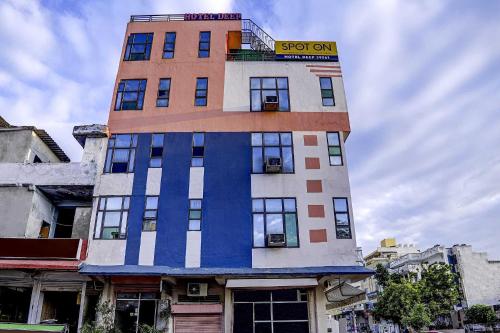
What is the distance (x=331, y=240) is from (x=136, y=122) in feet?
37.7

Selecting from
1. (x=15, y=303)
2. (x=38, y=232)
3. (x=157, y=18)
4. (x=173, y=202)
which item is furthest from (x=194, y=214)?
(x=157, y=18)

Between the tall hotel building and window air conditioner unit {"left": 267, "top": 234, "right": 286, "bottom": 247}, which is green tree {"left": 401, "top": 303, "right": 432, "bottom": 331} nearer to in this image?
the tall hotel building

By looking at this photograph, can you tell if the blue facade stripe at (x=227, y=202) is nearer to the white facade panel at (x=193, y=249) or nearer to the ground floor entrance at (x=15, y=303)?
the white facade panel at (x=193, y=249)

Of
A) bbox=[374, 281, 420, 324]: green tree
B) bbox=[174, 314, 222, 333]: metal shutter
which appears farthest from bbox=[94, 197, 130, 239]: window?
bbox=[374, 281, 420, 324]: green tree

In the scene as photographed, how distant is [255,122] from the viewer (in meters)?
20.5

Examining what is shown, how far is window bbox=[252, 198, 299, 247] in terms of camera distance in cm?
1792

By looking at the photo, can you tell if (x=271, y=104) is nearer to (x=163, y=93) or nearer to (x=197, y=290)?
(x=163, y=93)

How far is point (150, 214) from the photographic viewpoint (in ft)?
60.5

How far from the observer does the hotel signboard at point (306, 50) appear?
870 inches

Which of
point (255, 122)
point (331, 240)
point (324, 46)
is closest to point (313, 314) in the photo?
point (331, 240)

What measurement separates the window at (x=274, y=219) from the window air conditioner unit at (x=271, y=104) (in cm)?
494

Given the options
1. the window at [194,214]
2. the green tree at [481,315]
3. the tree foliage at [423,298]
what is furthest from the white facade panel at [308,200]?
the green tree at [481,315]

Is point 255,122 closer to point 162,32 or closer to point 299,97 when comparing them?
point 299,97

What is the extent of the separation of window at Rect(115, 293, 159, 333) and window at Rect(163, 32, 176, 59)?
12.9 metres
